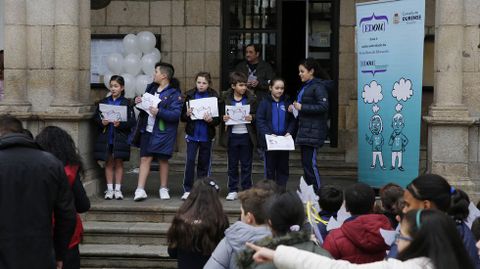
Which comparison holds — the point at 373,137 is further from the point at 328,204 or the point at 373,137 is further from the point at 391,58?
the point at 328,204

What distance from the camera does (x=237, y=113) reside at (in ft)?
33.1

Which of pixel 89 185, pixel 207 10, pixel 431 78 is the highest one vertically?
pixel 207 10

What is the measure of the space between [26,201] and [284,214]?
6.48ft

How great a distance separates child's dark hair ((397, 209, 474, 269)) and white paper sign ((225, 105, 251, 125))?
6537mm

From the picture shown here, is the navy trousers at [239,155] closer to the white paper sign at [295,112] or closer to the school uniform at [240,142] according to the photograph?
the school uniform at [240,142]

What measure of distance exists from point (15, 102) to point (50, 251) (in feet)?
16.1

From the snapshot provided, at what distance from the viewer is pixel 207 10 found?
535 inches

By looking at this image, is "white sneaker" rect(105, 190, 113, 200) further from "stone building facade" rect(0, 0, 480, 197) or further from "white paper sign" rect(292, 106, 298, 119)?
"white paper sign" rect(292, 106, 298, 119)

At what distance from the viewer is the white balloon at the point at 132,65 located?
1238cm

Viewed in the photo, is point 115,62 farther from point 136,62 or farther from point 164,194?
point 164,194

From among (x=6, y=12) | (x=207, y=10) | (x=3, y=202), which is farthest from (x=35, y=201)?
(x=207, y=10)

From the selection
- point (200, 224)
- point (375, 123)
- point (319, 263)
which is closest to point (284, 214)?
point (319, 263)

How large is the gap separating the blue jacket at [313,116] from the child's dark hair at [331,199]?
350cm

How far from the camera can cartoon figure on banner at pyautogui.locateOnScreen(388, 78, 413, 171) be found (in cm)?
985
